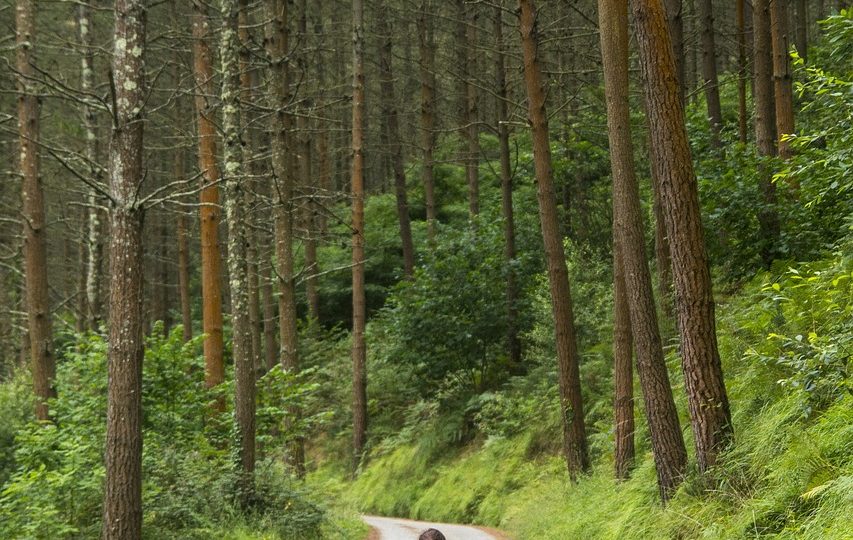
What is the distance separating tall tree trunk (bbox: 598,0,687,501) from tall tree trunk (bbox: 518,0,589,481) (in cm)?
165

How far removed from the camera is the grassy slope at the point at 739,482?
5.79 metres

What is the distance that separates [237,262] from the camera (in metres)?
10.8

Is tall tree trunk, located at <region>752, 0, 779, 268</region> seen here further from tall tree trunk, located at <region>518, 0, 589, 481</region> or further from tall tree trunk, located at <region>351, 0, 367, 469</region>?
tall tree trunk, located at <region>351, 0, 367, 469</region>

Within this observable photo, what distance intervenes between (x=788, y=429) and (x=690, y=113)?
42.2ft

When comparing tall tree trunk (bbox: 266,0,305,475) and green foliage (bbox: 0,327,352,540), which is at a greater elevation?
tall tree trunk (bbox: 266,0,305,475)

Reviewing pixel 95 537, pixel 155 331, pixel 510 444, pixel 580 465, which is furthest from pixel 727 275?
pixel 95 537

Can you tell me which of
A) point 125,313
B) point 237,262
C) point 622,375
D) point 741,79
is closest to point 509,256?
point 741,79

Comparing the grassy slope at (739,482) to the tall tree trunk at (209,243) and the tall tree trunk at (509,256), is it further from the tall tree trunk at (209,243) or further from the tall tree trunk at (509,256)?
the tall tree trunk at (209,243)

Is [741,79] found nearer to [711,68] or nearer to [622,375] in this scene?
[711,68]

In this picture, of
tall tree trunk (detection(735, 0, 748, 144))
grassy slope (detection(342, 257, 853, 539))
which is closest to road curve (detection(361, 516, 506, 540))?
grassy slope (detection(342, 257, 853, 539))

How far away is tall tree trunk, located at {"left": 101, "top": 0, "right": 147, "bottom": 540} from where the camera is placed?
7789mm

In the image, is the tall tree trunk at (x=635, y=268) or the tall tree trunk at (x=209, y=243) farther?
the tall tree trunk at (x=209, y=243)

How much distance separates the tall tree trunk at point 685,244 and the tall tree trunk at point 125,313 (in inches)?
206

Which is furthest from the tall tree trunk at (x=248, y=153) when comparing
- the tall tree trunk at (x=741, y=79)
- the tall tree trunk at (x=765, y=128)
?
the tall tree trunk at (x=741, y=79)
